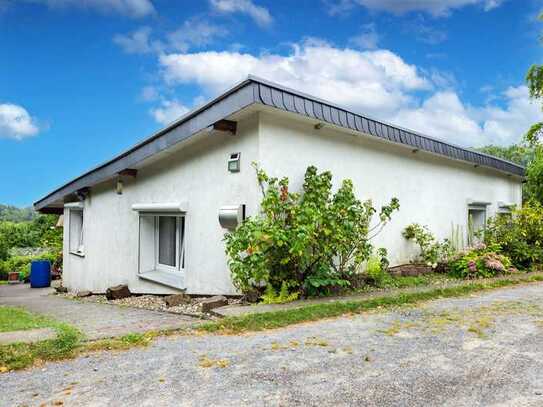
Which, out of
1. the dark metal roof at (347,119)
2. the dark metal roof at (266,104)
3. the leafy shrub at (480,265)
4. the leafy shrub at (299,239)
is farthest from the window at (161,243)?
the leafy shrub at (480,265)

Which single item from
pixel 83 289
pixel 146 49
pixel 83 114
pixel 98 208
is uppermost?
pixel 146 49

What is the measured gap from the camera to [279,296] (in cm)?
539

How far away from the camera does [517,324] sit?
4.29 metres

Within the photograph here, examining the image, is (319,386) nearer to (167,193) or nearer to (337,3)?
(167,193)

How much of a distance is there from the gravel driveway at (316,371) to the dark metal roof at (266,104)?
9.78 feet

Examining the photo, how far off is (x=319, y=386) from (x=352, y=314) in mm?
2256

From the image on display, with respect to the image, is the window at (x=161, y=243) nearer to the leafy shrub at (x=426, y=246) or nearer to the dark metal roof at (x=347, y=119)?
the dark metal roof at (x=347, y=119)

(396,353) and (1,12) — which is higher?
(1,12)

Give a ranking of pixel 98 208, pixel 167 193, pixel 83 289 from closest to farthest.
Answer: pixel 167 193 < pixel 98 208 < pixel 83 289

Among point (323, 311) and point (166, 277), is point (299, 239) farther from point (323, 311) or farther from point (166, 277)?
point (166, 277)

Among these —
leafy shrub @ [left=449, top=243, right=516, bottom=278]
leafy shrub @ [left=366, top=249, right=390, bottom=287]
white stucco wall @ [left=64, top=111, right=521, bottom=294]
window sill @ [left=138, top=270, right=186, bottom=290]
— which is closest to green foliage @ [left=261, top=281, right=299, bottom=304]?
white stucco wall @ [left=64, top=111, right=521, bottom=294]

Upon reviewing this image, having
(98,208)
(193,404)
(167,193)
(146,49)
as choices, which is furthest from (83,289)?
(193,404)

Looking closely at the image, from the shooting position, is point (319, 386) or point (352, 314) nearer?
point (319, 386)

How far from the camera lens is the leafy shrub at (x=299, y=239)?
16.9 ft
